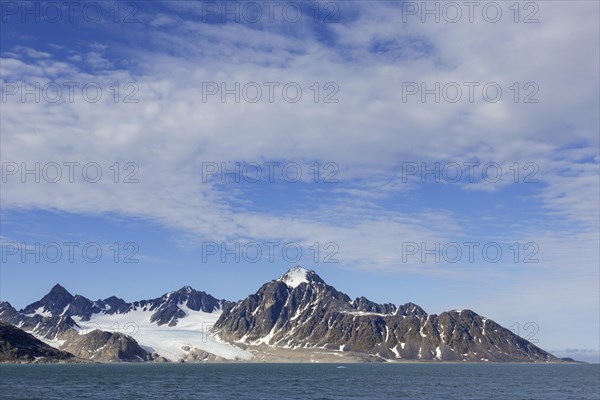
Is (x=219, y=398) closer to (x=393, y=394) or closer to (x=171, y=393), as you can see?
(x=171, y=393)

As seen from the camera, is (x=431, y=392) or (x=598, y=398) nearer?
(x=598, y=398)

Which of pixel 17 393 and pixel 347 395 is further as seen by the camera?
pixel 347 395

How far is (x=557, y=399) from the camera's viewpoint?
15138 cm

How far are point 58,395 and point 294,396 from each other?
55222mm

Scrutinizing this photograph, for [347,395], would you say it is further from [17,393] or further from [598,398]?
[17,393]

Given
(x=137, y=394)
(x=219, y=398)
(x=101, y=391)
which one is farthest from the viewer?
(x=101, y=391)

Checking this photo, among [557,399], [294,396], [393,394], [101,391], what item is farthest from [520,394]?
[101,391]

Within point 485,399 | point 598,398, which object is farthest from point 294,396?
point 598,398

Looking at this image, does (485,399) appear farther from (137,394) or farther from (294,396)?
(137,394)

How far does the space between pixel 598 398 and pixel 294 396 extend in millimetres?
75409

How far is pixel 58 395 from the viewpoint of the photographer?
482 ft

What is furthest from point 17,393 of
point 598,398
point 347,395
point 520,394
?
point 598,398

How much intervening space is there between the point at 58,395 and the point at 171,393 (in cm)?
2703

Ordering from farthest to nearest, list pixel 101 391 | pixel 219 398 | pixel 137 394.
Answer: pixel 101 391 < pixel 137 394 < pixel 219 398
